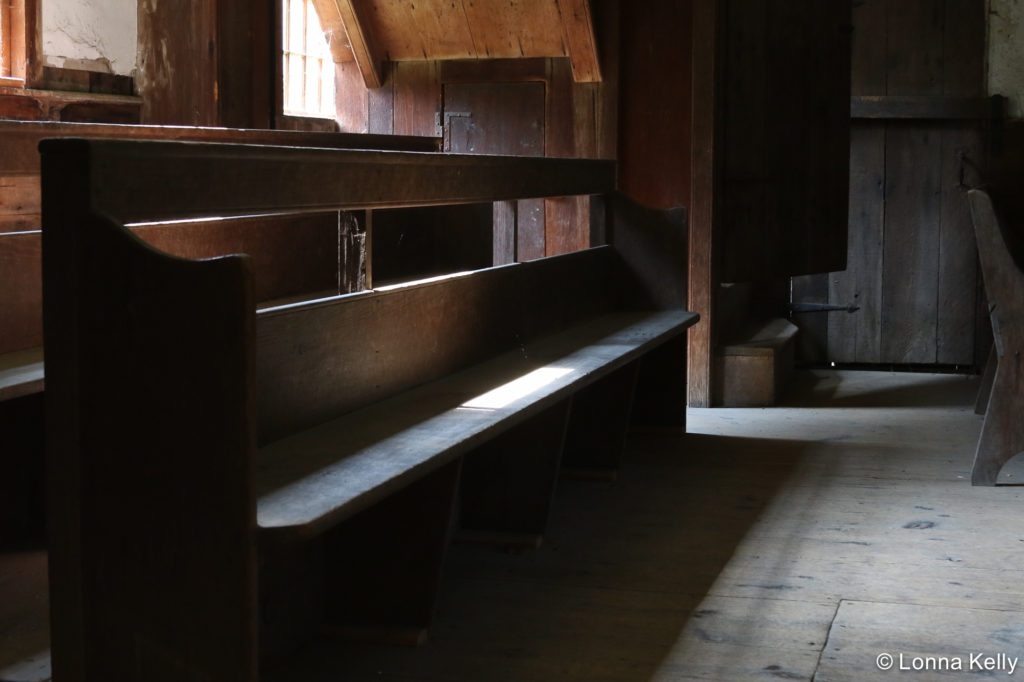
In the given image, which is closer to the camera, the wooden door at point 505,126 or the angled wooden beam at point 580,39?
the angled wooden beam at point 580,39

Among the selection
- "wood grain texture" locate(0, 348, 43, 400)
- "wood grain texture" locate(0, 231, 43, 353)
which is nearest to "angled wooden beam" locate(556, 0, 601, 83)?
"wood grain texture" locate(0, 231, 43, 353)

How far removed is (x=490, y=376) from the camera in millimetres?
3275

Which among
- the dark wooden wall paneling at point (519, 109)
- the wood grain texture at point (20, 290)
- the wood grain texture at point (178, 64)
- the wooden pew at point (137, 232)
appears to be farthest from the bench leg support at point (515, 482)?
the dark wooden wall paneling at point (519, 109)

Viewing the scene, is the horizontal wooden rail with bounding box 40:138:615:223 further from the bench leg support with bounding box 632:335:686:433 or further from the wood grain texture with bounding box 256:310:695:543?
the bench leg support with bounding box 632:335:686:433

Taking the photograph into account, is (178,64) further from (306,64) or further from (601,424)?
(601,424)

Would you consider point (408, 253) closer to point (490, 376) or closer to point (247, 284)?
point (490, 376)

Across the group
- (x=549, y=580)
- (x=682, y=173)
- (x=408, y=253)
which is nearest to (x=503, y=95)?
(x=682, y=173)

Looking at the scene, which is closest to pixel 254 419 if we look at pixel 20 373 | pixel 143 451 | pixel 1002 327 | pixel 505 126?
pixel 143 451

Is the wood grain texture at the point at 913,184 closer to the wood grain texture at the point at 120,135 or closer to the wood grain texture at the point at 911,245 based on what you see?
the wood grain texture at the point at 911,245

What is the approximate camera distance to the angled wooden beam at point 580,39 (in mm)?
5988

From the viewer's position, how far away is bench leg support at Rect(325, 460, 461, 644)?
262cm

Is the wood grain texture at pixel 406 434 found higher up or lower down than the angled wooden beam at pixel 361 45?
lower down

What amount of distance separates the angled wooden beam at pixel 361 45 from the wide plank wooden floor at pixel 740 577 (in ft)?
9.10

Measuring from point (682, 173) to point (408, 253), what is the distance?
1.74 meters
